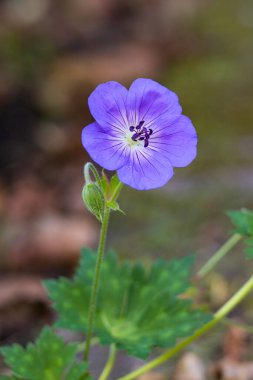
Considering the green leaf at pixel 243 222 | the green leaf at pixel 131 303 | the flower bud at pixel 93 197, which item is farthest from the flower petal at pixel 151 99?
the green leaf at pixel 131 303

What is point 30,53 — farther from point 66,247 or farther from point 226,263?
point 226,263

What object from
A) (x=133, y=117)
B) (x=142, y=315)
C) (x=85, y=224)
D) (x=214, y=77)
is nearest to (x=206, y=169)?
(x=85, y=224)

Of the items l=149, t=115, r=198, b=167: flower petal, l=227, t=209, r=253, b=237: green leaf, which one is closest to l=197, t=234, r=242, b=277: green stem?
l=227, t=209, r=253, b=237: green leaf

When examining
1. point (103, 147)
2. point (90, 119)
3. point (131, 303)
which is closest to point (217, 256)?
point (131, 303)

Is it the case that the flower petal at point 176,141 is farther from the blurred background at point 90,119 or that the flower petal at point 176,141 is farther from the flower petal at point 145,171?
the blurred background at point 90,119

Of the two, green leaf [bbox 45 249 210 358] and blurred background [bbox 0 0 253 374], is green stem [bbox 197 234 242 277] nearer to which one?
blurred background [bbox 0 0 253 374]
